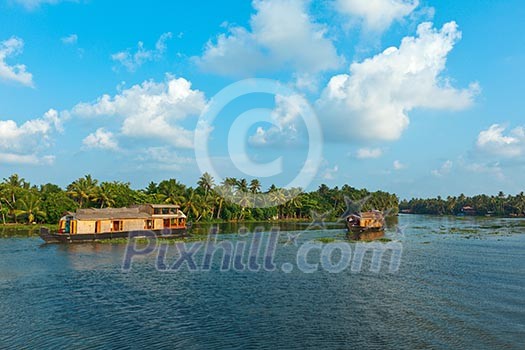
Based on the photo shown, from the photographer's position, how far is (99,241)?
49.8 metres

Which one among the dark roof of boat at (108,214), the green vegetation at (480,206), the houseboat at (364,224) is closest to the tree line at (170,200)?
the dark roof of boat at (108,214)

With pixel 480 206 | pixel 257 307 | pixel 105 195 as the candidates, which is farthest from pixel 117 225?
pixel 480 206

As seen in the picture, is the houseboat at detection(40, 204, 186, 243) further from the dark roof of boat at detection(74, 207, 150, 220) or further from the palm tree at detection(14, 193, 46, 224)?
the palm tree at detection(14, 193, 46, 224)

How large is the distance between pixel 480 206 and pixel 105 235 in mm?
163488

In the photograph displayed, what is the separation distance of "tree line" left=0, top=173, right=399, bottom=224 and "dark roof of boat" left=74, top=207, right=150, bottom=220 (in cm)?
1908

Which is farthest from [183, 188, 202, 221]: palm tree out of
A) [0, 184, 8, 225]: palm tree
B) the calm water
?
the calm water

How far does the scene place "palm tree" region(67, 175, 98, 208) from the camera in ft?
245

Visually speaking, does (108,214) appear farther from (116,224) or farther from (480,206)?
(480,206)

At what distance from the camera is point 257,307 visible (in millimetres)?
21938


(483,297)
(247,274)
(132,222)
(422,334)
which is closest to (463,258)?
(483,297)

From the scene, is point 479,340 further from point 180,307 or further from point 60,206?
point 60,206

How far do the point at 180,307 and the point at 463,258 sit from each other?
3041cm

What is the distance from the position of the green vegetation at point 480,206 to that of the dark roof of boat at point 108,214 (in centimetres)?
15276

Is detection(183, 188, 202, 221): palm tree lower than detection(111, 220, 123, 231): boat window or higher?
higher
